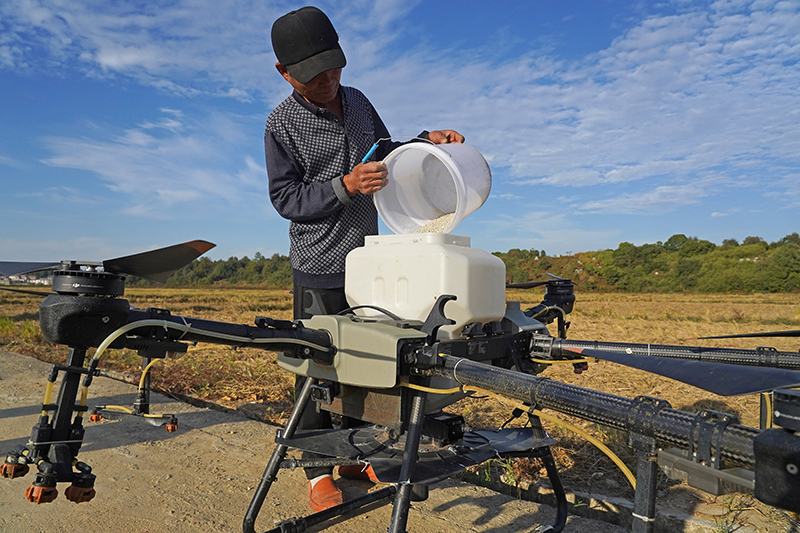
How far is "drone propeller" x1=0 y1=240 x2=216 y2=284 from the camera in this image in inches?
A: 61.1

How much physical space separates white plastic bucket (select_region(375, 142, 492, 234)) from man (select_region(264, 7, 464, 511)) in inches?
5.8

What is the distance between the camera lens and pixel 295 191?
7.93 feet

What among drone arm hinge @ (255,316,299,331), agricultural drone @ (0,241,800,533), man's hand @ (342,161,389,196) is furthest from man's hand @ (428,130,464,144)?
drone arm hinge @ (255,316,299,331)

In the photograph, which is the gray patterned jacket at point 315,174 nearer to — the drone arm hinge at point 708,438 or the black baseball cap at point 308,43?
the black baseball cap at point 308,43

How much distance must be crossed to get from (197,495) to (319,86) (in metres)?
2.22

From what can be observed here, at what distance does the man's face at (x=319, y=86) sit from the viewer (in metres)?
2.36

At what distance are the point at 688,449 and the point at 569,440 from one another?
8.71 ft

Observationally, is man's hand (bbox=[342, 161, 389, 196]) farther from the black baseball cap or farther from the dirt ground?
the dirt ground

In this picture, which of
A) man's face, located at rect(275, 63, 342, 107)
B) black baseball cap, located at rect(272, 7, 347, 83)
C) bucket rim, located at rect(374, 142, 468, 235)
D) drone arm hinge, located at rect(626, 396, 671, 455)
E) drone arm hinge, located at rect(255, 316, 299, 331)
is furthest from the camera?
man's face, located at rect(275, 63, 342, 107)

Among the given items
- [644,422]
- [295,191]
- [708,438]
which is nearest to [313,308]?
[295,191]

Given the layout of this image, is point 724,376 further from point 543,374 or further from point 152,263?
point 543,374

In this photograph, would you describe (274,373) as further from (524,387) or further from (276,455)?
(524,387)

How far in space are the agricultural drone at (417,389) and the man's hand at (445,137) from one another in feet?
2.84

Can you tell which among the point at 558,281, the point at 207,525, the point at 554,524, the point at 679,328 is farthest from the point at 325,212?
the point at 679,328
